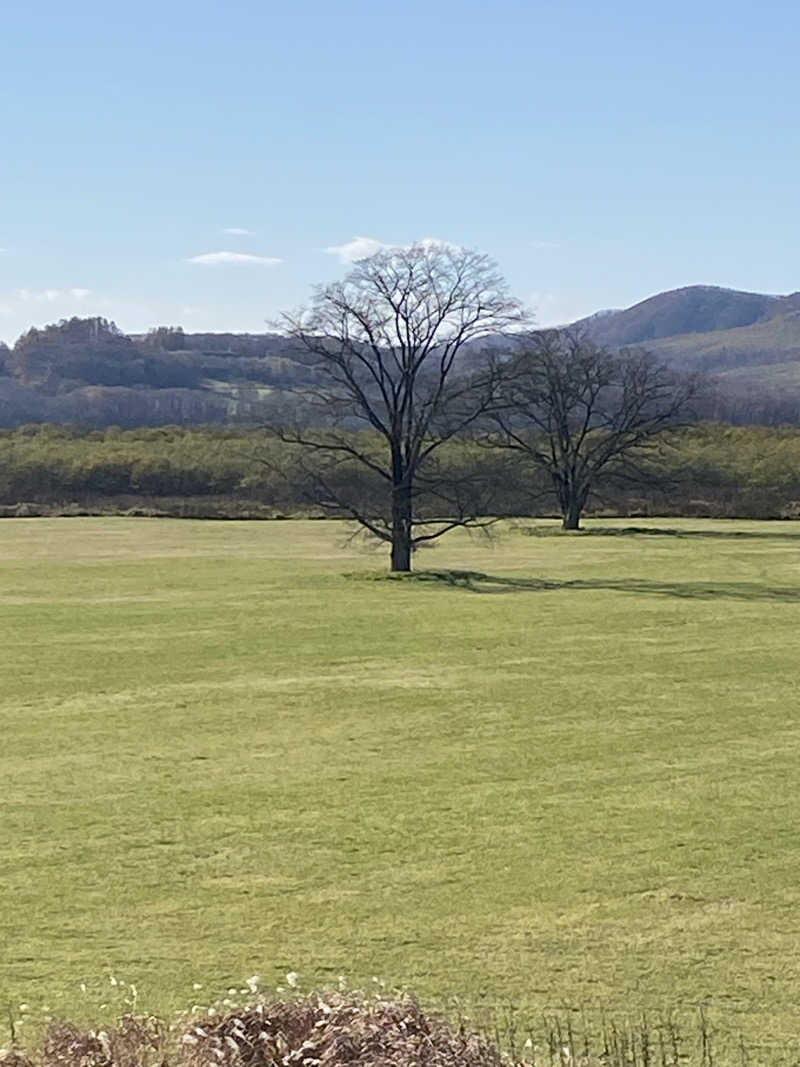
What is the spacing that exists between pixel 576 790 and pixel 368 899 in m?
4.06

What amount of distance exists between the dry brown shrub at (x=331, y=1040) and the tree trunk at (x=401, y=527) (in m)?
32.7

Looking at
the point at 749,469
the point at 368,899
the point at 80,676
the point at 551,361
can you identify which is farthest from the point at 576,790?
the point at 749,469

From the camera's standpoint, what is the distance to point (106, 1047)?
572 cm

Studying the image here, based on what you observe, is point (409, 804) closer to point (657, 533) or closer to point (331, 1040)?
point (331, 1040)

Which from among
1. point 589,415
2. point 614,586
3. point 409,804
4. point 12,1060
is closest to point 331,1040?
point 12,1060

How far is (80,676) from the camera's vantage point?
72.0 feet

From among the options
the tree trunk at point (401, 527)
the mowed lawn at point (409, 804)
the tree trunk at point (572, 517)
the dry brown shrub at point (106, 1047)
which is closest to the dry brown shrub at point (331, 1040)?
the dry brown shrub at point (106, 1047)

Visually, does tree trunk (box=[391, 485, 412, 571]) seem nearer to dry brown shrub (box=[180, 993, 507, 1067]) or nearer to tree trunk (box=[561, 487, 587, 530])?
tree trunk (box=[561, 487, 587, 530])

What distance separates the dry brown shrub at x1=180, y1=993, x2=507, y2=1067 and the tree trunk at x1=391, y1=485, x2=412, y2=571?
32725mm

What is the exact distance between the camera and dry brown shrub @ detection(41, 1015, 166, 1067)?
5.68 m

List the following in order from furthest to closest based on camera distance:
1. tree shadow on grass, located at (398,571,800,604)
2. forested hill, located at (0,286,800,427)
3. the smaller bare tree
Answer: forested hill, located at (0,286,800,427)
the smaller bare tree
tree shadow on grass, located at (398,571,800,604)

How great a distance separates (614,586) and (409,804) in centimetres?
2384

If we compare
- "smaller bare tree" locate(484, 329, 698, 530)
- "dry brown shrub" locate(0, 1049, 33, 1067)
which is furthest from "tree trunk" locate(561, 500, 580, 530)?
"dry brown shrub" locate(0, 1049, 33, 1067)

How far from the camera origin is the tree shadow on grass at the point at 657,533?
5834cm
